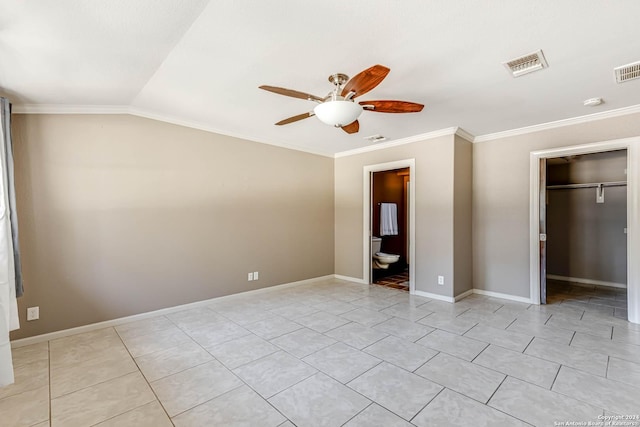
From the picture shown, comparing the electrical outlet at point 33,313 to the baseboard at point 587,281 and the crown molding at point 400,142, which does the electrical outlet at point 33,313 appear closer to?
the crown molding at point 400,142

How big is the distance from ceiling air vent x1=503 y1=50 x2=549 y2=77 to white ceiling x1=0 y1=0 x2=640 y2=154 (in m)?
0.07

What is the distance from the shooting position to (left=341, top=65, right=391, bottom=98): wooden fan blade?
181 centimetres

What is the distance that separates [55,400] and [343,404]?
76.3 inches

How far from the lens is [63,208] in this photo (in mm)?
2988

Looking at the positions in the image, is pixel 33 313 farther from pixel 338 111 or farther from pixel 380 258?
pixel 380 258

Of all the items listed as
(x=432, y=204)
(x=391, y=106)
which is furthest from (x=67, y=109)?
(x=432, y=204)

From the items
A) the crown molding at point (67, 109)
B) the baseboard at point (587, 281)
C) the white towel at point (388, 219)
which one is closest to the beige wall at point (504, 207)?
the white towel at point (388, 219)

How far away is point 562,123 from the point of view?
12.2 feet

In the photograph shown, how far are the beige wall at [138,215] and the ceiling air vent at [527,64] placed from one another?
3.30 meters

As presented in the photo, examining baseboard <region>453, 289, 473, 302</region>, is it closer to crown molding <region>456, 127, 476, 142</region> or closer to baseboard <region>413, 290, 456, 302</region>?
baseboard <region>413, 290, 456, 302</region>

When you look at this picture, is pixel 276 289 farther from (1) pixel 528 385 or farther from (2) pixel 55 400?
(1) pixel 528 385

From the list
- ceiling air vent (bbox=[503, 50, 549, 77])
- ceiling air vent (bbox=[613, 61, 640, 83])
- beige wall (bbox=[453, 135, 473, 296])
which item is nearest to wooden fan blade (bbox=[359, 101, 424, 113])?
ceiling air vent (bbox=[503, 50, 549, 77])

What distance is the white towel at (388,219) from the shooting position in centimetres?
624

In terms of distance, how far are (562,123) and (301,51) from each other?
11.8ft
